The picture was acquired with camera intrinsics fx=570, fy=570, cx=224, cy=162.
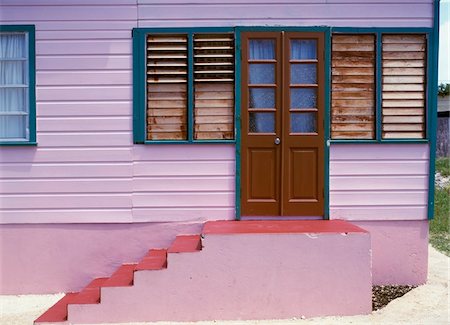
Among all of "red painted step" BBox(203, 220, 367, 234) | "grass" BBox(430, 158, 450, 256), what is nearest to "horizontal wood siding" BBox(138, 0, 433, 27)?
"red painted step" BBox(203, 220, 367, 234)

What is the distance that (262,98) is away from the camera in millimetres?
6633

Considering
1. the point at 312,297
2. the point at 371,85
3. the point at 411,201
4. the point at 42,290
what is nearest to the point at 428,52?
the point at 371,85

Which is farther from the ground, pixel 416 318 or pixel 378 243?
pixel 378 243

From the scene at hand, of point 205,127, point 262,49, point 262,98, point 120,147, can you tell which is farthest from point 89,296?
point 262,49

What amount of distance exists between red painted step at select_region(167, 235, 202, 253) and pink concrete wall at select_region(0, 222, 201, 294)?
0.20 m

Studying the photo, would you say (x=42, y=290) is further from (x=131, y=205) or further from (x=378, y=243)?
(x=378, y=243)

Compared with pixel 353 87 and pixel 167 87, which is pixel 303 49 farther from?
pixel 167 87

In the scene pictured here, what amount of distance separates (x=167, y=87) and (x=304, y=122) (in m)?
1.65

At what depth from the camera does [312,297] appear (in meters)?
5.64

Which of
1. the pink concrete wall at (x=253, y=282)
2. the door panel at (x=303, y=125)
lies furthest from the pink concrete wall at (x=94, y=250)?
the pink concrete wall at (x=253, y=282)

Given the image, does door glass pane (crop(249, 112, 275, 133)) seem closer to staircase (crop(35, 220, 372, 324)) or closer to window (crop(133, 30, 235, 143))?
window (crop(133, 30, 235, 143))

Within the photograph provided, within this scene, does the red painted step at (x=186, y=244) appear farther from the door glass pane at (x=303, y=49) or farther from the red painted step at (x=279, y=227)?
the door glass pane at (x=303, y=49)

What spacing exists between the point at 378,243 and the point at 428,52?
230 cm

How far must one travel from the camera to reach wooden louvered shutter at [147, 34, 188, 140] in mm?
6609
